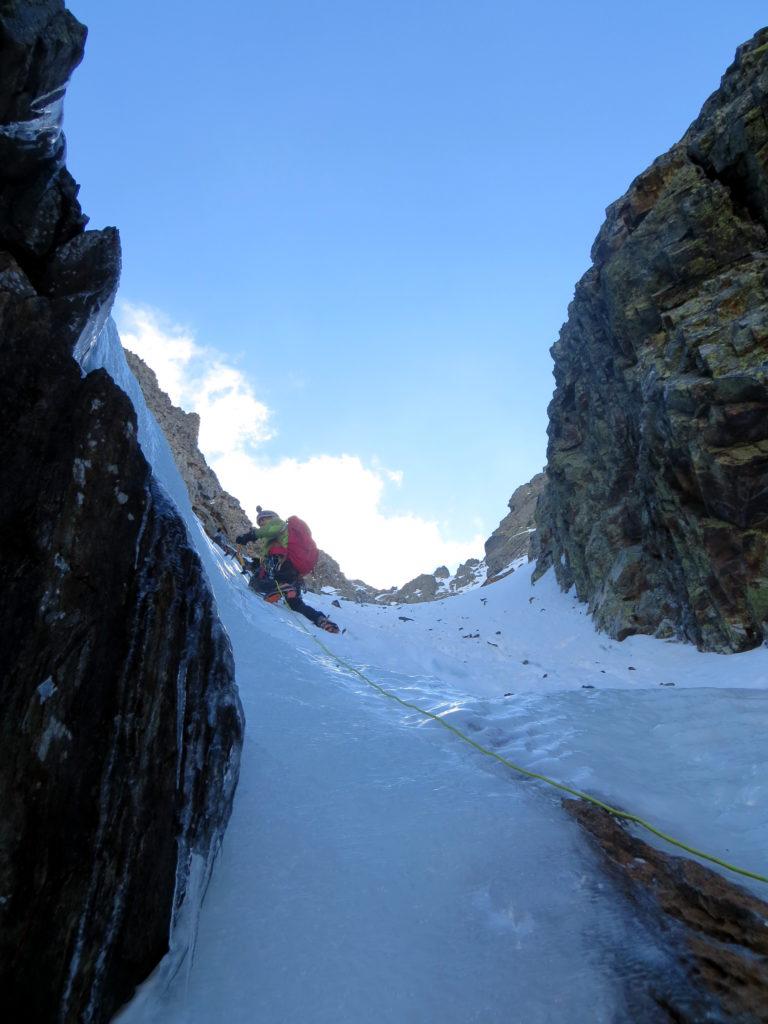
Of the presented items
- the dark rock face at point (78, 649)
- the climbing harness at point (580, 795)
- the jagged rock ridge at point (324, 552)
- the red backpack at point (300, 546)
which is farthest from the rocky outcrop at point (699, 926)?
the jagged rock ridge at point (324, 552)

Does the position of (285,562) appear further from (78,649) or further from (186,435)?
(186,435)

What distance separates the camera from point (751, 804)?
179 inches

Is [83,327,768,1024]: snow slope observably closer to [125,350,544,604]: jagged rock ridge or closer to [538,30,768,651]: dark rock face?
[538,30,768,651]: dark rock face

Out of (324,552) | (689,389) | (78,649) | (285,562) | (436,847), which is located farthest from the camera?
(324,552)

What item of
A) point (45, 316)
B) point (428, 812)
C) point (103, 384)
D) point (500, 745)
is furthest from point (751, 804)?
point (45, 316)

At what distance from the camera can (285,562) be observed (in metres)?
15.3

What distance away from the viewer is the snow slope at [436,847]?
9.61 feet

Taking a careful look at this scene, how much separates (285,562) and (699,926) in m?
12.9

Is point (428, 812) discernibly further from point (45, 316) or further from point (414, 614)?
point (414, 614)

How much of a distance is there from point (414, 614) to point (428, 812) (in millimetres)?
22548

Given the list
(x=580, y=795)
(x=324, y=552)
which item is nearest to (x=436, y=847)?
(x=580, y=795)

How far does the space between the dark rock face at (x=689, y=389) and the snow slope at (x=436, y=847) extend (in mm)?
6339

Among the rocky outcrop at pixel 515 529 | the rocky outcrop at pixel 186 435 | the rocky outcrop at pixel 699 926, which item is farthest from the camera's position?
the rocky outcrop at pixel 515 529

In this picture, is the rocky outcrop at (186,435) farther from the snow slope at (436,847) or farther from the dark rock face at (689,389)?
the snow slope at (436,847)
